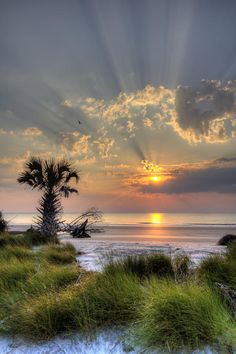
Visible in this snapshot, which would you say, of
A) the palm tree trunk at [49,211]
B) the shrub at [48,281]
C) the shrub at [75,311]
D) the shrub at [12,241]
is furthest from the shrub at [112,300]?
the palm tree trunk at [49,211]

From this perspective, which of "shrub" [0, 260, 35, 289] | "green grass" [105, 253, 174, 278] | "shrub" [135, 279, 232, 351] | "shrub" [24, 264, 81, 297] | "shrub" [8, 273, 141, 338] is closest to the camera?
"shrub" [135, 279, 232, 351]

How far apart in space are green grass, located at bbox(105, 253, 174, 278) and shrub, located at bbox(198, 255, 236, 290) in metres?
0.61

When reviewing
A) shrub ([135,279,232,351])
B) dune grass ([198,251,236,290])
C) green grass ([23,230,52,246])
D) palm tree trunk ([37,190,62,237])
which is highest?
palm tree trunk ([37,190,62,237])

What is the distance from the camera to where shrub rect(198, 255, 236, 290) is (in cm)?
509

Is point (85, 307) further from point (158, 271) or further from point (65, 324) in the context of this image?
point (158, 271)

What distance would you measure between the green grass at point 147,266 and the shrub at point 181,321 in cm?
189

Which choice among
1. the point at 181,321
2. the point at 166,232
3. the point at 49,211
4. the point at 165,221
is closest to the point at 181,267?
the point at 181,321

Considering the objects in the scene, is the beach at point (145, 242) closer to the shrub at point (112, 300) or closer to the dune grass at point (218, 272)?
the dune grass at point (218, 272)

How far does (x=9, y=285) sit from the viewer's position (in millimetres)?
5562

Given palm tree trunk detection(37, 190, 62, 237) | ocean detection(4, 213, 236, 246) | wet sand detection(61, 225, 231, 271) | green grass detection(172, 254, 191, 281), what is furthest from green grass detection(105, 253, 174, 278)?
palm tree trunk detection(37, 190, 62, 237)

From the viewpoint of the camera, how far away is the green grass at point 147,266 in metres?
5.95

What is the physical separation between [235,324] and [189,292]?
67 cm

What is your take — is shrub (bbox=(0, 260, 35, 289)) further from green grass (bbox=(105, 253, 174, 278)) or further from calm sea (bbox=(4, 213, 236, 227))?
calm sea (bbox=(4, 213, 236, 227))

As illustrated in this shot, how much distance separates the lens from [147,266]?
6324mm
